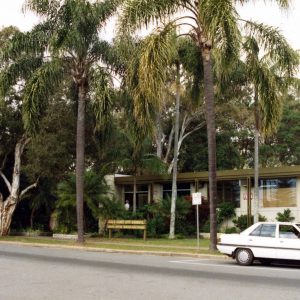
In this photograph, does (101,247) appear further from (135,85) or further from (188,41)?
(188,41)

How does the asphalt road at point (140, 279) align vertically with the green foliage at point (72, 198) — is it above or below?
below

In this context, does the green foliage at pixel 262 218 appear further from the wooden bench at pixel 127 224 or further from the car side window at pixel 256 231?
the car side window at pixel 256 231

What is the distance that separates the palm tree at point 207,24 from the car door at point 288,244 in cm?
452

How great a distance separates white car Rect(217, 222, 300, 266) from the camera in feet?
53.8

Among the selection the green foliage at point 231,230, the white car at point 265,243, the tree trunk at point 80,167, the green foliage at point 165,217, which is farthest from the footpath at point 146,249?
the green foliage at point 231,230

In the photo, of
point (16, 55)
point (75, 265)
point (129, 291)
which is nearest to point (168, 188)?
point (16, 55)

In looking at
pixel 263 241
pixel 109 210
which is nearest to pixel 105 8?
pixel 109 210

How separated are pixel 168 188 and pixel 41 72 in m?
13.0

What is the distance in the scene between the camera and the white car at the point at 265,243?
16.4m

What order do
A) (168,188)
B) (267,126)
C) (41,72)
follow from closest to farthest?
(267,126)
(41,72)
(168,188)

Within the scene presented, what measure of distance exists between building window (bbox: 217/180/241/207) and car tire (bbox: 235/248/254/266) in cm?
1513

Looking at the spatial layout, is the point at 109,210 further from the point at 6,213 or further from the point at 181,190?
the point at 6,213

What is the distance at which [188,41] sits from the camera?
25750 millimetres

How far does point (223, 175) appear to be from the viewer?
1268 inches
